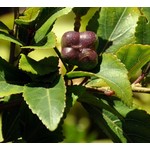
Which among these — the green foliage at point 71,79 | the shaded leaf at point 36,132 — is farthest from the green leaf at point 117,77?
the shaded leaf at point 36,132

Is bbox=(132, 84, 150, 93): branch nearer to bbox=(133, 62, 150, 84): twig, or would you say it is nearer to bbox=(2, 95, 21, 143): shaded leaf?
bbox=(133, 62, 150, 84): twig

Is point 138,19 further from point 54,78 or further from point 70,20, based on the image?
point 70,20

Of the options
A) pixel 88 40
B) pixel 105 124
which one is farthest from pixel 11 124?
pixel 88 40

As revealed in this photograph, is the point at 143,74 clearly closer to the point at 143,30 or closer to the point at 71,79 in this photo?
the point at 143,30

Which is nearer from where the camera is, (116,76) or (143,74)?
(116,76)

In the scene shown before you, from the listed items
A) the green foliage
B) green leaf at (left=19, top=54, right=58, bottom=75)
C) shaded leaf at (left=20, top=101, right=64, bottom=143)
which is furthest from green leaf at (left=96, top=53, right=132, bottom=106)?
shaded leaf at (left=20, top=101, right=64, bottom=143)

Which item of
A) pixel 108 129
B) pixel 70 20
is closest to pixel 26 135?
pixel 108 129
